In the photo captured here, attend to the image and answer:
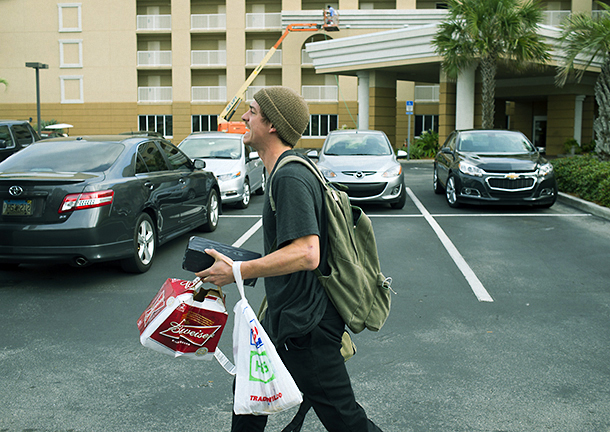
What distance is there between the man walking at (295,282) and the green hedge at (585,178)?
10.5 metres

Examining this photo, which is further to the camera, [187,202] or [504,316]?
[187,202]

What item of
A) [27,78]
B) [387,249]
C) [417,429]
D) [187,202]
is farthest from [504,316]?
[27,78]

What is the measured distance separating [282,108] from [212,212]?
7540 mm

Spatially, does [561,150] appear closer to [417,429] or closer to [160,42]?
[160,42]

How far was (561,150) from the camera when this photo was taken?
31906mm

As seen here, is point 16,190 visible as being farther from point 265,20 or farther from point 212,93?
point 265,20

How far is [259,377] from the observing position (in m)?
2.21

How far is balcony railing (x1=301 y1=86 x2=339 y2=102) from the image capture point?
4319cm

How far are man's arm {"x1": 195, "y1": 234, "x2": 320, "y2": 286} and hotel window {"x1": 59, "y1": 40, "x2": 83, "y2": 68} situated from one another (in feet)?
150

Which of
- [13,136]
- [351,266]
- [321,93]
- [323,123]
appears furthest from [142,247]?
[321,93]

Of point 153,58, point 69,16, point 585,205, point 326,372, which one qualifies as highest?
point 69,16

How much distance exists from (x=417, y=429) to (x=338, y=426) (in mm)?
1061

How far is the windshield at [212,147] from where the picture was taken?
12852 mm

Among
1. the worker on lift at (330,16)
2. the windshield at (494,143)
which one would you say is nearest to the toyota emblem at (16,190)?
the windshield at (494,143)
